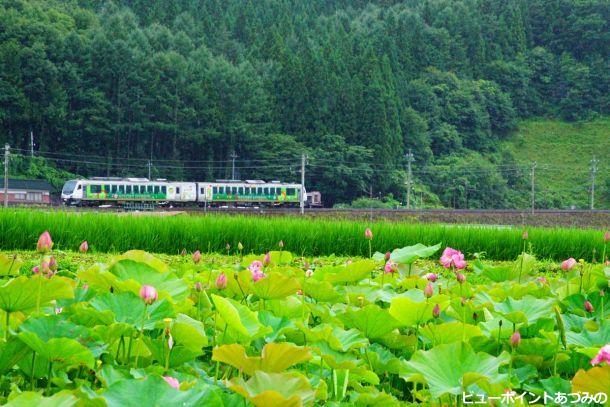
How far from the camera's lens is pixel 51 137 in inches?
1475

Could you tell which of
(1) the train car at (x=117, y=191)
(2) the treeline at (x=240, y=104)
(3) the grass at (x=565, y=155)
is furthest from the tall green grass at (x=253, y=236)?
(3) the grass at (x=565, y=155)

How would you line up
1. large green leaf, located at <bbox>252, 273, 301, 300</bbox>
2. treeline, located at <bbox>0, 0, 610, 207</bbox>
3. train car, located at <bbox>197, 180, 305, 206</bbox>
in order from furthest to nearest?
1. treeline, located at <bbox>0, 0, 610, 207</bbox>
2. train car, located at <bbox>197, 180, 305, 206</bbox>
3. large green leaf, located at <bbox>252, 273, 301, 300</bbox>

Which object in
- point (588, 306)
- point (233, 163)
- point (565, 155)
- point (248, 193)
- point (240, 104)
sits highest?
point (240, 104)

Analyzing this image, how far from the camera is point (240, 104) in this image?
4006 centimetres

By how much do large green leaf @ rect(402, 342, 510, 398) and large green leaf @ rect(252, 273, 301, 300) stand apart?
0.41 m

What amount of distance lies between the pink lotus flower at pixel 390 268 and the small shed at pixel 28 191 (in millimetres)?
30005

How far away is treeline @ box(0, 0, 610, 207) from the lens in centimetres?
3734

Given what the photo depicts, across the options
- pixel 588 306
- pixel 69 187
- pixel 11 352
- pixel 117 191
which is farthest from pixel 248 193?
pixel 11 352

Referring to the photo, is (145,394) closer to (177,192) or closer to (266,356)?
(266,356)

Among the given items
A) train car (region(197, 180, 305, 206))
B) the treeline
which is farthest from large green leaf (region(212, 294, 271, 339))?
the treeline

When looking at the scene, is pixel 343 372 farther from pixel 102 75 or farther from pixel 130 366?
pixel 102 75

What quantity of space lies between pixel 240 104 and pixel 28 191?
1212 cm

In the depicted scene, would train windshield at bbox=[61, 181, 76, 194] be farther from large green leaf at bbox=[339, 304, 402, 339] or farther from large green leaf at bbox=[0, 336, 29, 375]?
large green leaf at bbox=[0, 336, 29, 375]

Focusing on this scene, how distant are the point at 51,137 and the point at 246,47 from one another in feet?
69.0
